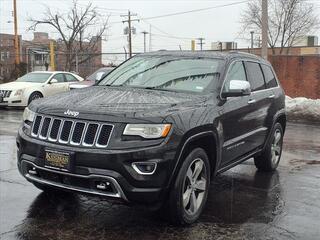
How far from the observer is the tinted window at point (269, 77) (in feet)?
23.8

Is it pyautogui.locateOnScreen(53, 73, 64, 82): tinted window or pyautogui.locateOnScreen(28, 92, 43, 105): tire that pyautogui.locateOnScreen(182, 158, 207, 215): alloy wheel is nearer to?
pyautogui.locateOnScreen(28, 92, 43, 105): tire

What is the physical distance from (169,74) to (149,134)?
1676 mm

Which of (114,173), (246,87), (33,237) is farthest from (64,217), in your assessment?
(246,87)

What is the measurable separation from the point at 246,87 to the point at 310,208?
1.63m

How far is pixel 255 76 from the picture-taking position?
6832mm

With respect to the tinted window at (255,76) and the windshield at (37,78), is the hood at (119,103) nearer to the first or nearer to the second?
the tinted window at (255,76)

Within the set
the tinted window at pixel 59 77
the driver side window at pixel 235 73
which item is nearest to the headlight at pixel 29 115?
the driver side window at pixel 235 73

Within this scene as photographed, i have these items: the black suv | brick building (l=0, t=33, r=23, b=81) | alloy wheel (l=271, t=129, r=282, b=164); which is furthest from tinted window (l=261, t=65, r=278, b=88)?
brick building (l=0, t=33, r=23, b=81)

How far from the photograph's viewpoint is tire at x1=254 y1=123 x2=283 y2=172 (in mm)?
7242

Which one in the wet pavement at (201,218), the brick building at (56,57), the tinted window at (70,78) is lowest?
the wet pavement at (201,218)

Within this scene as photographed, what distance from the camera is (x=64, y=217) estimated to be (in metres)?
5.02

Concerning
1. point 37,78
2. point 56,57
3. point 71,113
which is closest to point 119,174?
point 71,113

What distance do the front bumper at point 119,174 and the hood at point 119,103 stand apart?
0.34m

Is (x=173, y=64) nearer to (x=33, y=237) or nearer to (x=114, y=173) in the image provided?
(x=114, y=173)
